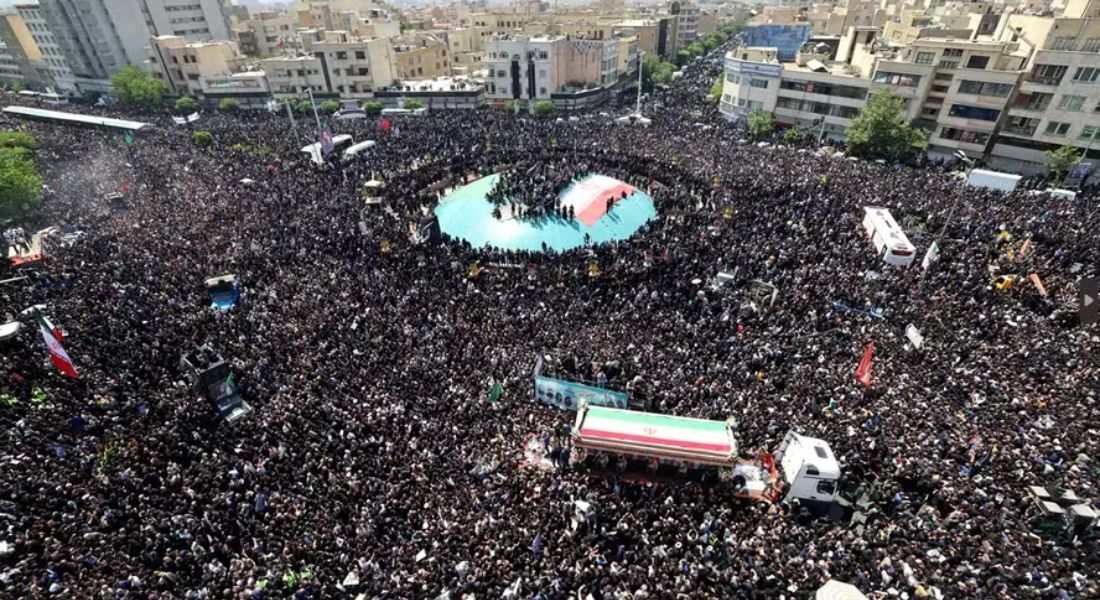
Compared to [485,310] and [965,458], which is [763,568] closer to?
[965,458]

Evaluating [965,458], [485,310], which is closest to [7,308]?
[485,310]

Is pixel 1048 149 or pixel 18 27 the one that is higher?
pixel 18 27

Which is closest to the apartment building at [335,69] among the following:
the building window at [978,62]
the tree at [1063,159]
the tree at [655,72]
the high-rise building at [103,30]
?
the high-rise building at [103,30]

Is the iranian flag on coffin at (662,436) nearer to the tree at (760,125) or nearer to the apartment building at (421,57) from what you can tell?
the tree at (760,125)

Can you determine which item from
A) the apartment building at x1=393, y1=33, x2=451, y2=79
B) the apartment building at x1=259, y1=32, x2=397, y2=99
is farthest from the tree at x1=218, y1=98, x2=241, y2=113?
the apartment building at x1=393, y1=33, x2=451, y2=79

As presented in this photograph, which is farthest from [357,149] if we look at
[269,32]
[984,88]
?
[269,32]

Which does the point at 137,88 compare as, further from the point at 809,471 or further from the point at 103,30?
the point at 809,471
